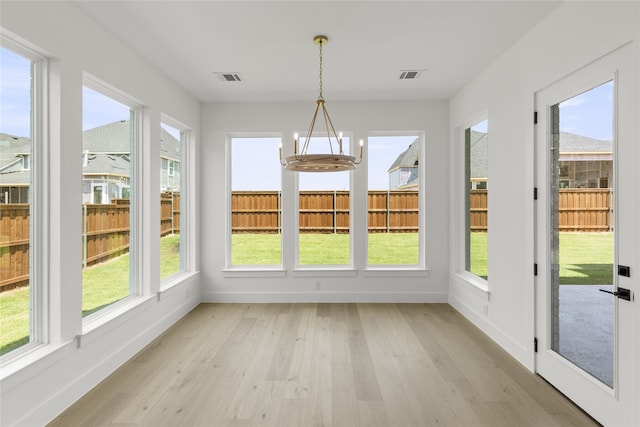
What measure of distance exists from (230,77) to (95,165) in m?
1.82

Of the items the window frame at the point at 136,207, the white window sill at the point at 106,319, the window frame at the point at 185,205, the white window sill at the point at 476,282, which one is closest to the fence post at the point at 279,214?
the window frame at the point at 185,205

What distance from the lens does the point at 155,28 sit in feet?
9.55

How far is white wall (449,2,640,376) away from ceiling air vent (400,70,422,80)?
28.2 inches

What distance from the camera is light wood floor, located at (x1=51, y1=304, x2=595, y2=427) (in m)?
2.32

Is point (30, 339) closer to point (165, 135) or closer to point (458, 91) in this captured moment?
point (165, 135)

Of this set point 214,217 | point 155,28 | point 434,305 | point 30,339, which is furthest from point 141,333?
point 434,305

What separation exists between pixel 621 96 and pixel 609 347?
1.59 metres

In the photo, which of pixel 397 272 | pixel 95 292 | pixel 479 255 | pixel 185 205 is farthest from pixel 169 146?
pixel 479 255

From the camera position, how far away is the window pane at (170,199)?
4086 millimetres

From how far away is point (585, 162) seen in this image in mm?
2439

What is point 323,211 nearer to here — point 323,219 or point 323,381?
point 323,219

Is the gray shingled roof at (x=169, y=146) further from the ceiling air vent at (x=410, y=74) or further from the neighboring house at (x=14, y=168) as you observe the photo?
the ceiling air vent at (x=410, y=74)

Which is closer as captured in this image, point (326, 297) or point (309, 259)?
point (326, 297)

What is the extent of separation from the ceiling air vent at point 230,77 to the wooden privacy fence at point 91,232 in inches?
60.7
